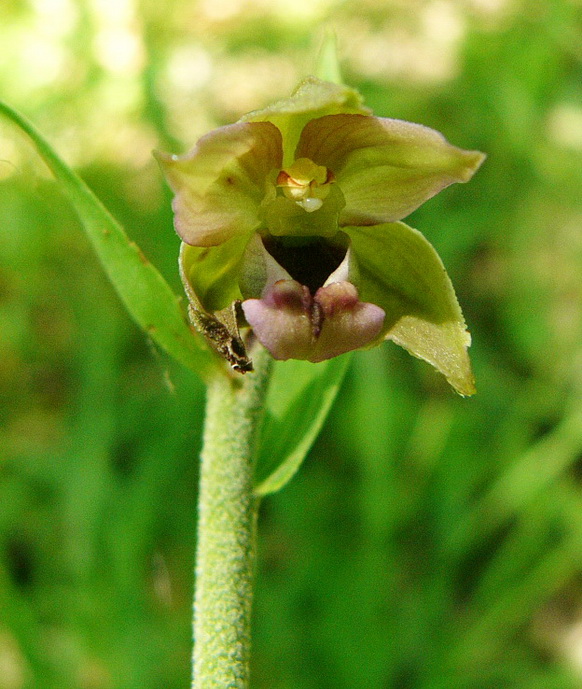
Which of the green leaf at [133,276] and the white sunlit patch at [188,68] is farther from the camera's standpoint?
the white sunlit patch at [188,68]

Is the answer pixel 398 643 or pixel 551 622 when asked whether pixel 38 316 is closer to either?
pixel 398 643

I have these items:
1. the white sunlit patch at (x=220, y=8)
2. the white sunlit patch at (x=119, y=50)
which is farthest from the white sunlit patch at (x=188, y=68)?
the white sunlit patch at (x=220, y=8)

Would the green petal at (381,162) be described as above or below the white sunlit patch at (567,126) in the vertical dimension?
above

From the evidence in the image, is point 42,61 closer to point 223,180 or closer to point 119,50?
point 119,50

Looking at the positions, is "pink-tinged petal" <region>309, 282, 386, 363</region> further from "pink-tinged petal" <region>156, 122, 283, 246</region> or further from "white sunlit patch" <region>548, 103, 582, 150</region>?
"white sunlit patch" <region>548, 103, 582, 150</region>

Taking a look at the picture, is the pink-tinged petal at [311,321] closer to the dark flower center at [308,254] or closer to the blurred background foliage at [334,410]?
the dark flower center at [308,254]

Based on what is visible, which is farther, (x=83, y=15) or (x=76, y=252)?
(x=83, y=15)

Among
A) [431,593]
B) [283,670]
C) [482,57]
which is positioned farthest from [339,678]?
[482,57]

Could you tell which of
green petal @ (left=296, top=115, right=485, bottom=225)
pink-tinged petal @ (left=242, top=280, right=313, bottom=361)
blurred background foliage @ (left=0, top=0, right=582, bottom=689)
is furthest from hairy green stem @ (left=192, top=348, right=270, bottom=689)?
blurred background foliage @ (left=0, top=0, right=582, bottom=689)
